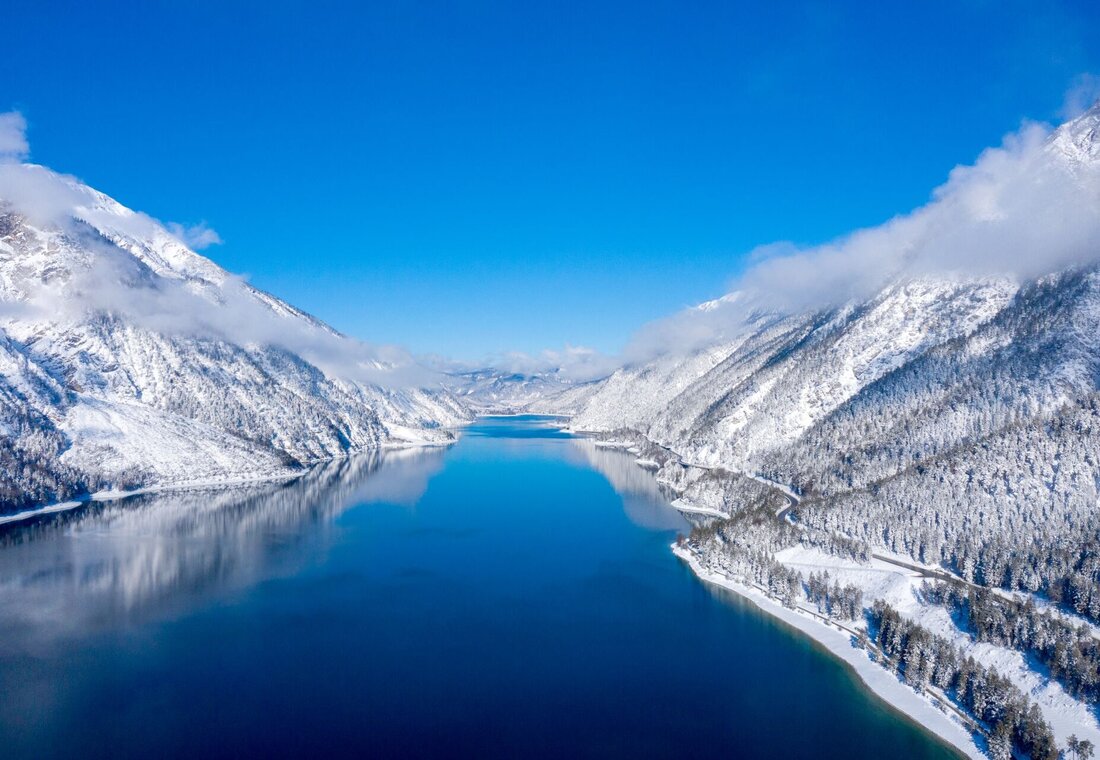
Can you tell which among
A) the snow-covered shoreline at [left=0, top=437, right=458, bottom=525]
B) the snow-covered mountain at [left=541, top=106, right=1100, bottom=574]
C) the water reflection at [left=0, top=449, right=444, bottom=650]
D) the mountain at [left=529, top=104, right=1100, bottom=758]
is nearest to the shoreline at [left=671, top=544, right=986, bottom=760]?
the mountain at [left=529, top=104, right=1100, bottom=758]

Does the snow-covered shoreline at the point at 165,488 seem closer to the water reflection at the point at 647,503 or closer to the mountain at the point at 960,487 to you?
the water reflection at the point at 647,503

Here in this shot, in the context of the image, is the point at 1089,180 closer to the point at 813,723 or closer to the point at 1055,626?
the point at 1055,626

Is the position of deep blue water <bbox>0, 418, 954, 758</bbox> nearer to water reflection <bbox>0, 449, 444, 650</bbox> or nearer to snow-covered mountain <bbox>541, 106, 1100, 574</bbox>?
water reflection <bbox>0, 449, 444, 650</bbox>

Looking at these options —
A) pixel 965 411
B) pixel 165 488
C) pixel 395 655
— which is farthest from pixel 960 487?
pixel 165 488

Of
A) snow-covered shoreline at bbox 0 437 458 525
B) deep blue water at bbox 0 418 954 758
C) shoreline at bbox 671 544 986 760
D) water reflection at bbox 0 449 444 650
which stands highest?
snow-covered shoreline at bbox 0 437 458 525

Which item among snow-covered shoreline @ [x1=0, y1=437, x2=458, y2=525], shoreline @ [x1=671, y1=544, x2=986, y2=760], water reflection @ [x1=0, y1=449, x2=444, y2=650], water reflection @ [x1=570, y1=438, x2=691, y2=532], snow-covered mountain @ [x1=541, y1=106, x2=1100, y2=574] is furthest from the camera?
water reflection @ [x1=570, y1=438, x2=691, y2=532]

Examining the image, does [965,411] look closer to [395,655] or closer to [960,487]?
[960,487]

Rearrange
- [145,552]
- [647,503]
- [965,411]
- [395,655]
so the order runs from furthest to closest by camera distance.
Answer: [647,503] → [965,411] → [145,552] → [395,655]

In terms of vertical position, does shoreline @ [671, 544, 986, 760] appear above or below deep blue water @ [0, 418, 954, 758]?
below
